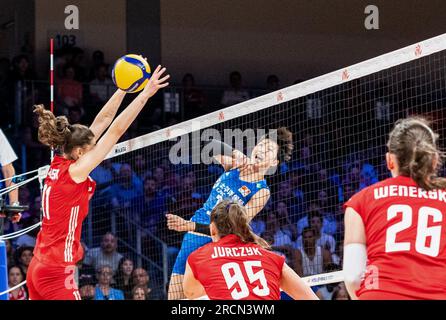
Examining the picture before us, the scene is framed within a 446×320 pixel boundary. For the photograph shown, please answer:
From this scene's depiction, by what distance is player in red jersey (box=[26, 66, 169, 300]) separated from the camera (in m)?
6.28

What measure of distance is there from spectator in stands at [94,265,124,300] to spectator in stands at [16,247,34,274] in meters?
0.85

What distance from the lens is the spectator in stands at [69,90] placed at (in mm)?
15280

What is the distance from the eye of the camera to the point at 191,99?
1627 cm

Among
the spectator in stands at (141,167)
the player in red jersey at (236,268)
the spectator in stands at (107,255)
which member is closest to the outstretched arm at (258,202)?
the player in red jersey at (236,268)

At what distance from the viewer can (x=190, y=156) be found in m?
11.0

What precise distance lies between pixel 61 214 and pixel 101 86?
31.3 feet

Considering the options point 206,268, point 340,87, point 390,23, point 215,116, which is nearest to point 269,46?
point 390,23

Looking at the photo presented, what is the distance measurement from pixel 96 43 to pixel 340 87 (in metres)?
4.83

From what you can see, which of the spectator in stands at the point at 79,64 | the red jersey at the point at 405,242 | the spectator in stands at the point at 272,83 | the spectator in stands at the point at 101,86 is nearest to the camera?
the red jersey at the point at 405,242

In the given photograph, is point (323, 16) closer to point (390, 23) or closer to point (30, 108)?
point (390, 23)

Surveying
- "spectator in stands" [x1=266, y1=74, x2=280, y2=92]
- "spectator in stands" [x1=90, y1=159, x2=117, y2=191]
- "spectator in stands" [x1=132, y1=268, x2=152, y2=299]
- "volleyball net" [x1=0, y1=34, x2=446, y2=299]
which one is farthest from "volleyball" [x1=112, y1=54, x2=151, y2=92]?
"spectator in stands" [x1=266, y1=74, x2=280, y2=92]

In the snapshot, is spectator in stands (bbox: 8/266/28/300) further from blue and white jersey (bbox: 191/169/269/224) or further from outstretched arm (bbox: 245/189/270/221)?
outstretched arm (bbox: 245/189/270/221)

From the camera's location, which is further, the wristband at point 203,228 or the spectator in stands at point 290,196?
the spectator in stands at point 290,196

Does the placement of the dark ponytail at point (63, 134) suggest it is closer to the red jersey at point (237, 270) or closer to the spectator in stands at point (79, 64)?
the red jersey at point (237, 270)
